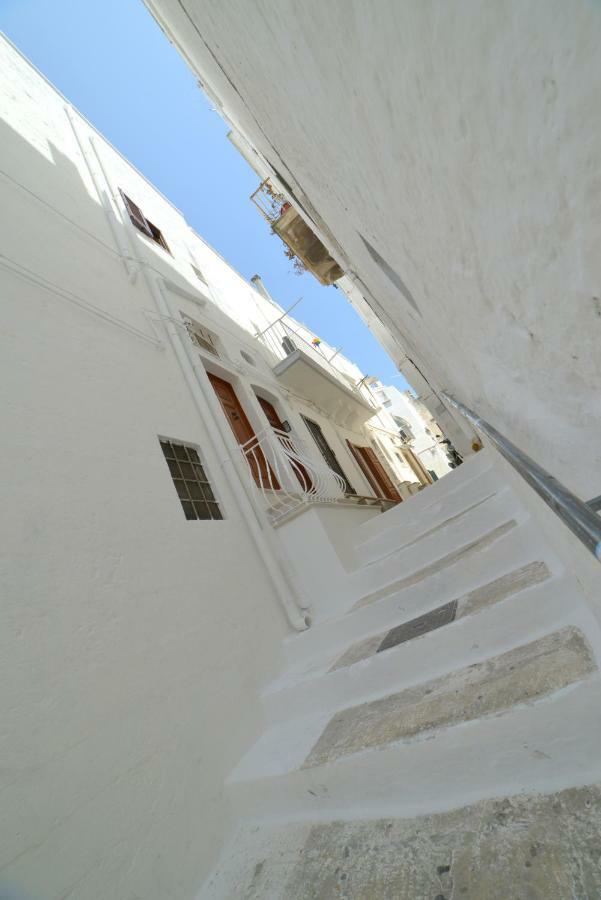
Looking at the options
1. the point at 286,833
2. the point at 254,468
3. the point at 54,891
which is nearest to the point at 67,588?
the point at 54,891

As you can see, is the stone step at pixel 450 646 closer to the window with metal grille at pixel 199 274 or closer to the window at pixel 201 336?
the window at pixel 201 336

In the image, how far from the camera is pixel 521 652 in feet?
7.19

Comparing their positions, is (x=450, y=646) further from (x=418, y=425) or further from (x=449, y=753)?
(x=418, y=425)

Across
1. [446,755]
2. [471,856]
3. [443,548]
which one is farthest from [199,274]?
[471,856]

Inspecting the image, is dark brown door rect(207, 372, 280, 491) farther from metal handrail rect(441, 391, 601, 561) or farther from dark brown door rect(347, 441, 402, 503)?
metal handrail rect(441, 391, 601, 561)

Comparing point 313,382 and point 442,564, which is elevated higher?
point 313,382

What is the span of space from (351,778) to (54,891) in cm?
142

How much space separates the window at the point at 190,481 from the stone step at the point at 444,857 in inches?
102

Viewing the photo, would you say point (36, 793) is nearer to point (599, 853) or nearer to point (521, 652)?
point (599, 853)

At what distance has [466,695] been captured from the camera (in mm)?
2100

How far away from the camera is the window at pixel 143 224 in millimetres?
8016

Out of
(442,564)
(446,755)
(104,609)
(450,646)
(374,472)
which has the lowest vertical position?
(446,755)

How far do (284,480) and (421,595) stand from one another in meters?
3.28

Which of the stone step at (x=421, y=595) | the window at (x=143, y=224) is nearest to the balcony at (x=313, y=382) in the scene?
the window at (x=143, y=224)
